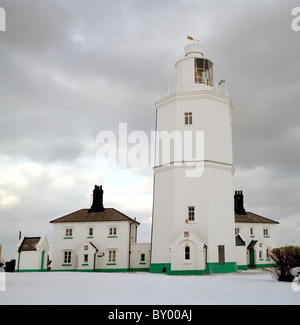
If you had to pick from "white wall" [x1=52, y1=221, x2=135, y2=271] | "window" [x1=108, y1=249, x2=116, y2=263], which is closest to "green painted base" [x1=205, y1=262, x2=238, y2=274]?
"white wall" [x1=52, y1=221, x2=135, y2=271]

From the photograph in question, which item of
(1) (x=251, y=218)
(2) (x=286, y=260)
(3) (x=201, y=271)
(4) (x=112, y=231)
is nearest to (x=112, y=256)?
(4) (x=112, y=231)

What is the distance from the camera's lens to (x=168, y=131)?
29.6m

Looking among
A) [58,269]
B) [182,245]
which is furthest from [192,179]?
[58,269]

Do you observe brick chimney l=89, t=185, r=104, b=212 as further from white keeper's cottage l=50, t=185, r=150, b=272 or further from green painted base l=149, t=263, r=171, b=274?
green painted base l=149, t=263, r=171, b=274

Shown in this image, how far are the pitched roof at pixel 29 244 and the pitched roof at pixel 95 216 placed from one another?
8.75 ft

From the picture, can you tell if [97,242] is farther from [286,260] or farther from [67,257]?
[286,260]

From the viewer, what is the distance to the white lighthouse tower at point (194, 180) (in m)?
26.2

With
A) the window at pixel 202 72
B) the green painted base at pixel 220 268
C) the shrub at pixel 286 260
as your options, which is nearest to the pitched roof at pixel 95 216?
the green painted base at pixel 220 268

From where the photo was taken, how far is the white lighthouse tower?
2619cm

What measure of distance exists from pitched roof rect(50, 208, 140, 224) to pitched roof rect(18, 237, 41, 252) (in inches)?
105

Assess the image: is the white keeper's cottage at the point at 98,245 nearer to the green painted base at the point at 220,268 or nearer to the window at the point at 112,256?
the window at the point at 112,256

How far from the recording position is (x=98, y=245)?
114ft
